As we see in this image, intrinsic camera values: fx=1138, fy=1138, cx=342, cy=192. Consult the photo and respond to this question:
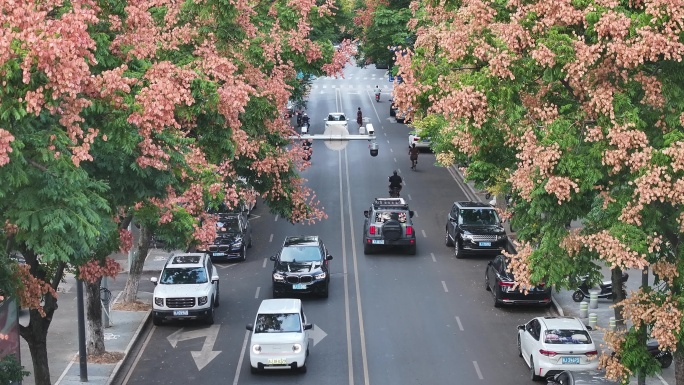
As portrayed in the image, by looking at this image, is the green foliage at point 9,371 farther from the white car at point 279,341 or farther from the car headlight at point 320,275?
the car headlight at point 320,275

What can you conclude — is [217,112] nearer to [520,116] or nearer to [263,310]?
[520,116]

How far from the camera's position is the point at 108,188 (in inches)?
671

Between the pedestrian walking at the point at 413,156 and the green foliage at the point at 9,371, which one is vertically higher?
the green foliage at the point at 9,371

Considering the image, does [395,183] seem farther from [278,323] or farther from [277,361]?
[277,361]

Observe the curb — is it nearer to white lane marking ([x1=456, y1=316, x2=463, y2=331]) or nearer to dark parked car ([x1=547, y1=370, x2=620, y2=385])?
white lane marking ([x1=456, y1=316, x2=463, y2=331])

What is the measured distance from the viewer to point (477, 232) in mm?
41375

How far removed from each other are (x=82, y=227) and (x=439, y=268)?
84.3ft

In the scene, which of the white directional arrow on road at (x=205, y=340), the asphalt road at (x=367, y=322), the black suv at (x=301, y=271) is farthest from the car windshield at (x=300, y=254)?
the white directional arrow on road at (x=205, y=340)

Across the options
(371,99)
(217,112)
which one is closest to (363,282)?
(217,112)

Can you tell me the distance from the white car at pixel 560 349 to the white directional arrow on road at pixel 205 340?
8583mm

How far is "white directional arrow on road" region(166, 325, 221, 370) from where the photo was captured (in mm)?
30303

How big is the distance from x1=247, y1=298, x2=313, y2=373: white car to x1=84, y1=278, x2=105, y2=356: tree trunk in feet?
13.4

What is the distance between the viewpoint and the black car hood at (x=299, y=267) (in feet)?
117

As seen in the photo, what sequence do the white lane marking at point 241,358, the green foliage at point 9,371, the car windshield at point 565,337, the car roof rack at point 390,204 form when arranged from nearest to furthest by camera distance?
the green foliage at point 9,371, the car windshield at point 565,337, the white lane marking at point 241,358, the car roof rack at point 390,204
